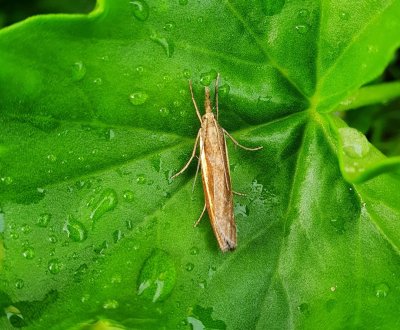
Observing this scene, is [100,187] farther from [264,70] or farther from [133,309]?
[264,70]

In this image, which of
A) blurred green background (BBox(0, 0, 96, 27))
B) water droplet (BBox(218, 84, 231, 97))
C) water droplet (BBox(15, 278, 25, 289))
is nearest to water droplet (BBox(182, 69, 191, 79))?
water droplet (BBox(218, 84, 231, 97))

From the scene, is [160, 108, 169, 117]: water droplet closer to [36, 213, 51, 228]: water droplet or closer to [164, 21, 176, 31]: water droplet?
[164, 21, 176, 31]: water droplet

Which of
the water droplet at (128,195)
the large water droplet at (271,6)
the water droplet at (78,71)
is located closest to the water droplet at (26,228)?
the water droplet at (128,195)

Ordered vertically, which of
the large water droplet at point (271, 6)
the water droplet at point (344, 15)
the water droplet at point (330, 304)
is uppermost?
the water droplet at point (344, 15)

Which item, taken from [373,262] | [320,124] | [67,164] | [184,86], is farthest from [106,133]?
[373,262]

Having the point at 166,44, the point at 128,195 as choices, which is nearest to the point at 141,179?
the point at 128,195

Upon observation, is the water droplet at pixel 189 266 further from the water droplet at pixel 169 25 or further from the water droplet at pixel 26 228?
the water droplet at pixel 169 25

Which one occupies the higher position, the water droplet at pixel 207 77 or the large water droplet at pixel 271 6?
the large water droplet at pixel 271 6
